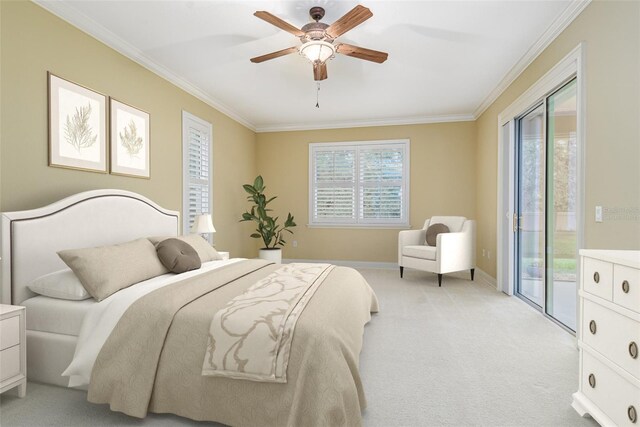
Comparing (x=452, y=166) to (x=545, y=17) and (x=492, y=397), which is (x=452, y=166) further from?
(x=492, y=397)

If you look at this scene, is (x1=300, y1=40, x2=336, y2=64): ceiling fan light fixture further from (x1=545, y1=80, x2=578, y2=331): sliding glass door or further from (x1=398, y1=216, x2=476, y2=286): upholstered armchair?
(x1=398, y1=216, x2=476, y2=286): upholstered armchair

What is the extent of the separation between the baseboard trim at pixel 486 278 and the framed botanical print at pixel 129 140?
4479mm

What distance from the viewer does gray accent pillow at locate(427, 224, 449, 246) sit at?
4.80 metres

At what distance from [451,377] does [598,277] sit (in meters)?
1.00

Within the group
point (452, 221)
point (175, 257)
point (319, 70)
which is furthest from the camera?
point (452, 221)

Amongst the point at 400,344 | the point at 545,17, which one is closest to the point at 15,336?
the point at 400,344

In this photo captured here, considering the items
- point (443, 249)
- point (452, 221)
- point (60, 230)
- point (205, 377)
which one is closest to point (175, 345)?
point (205, 377)

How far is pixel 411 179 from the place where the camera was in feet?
18.7

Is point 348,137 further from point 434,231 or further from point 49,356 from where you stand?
point 49,356

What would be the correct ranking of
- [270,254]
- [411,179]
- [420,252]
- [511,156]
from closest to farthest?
[511,156], [420,252], [270,254], [411,179]

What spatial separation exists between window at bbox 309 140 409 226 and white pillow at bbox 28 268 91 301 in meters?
4.28

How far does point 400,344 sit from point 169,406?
1.65 metres

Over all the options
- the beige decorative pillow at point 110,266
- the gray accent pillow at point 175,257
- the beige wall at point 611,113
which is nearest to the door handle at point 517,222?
the beige wall at point 611,113

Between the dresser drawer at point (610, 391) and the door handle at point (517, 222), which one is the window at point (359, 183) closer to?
the door handle at point (517, 222)
